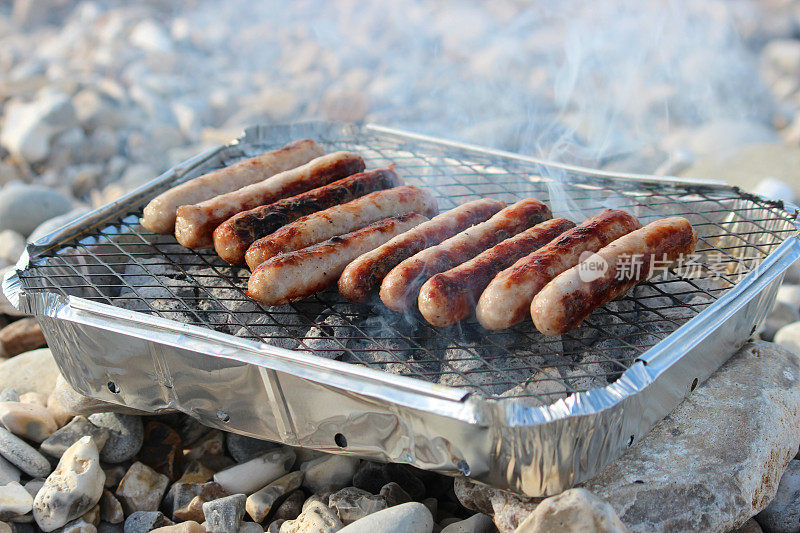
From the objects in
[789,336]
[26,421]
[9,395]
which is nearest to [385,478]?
[26,421]

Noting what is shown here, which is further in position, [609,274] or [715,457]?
[609,274]

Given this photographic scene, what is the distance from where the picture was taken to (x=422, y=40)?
546 inches

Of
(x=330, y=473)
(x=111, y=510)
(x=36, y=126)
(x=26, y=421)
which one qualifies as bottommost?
(x=111, y=510)

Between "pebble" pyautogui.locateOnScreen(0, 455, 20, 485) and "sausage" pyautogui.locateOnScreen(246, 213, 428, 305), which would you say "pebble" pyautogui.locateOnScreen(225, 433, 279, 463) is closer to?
"sausage" pyautogui.locateOnScreen(246, 213, 428, 305)

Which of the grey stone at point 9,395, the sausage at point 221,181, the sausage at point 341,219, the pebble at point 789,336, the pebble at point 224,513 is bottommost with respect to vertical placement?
the pebble at point 224,513

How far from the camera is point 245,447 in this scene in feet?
11.7

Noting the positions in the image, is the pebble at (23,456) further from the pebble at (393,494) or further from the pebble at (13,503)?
the pebble at (393,494)

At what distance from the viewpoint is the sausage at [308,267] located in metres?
3.14

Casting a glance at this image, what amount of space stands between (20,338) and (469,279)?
3.19m

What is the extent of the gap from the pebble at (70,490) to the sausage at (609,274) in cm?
218

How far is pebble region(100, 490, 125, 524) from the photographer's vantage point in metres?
3.28

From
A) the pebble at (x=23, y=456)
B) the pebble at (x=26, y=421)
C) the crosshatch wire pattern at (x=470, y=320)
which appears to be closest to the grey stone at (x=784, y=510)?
the crosshatch wire pattern at (x=470, y=320)

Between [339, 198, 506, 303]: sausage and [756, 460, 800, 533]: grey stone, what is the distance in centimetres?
190

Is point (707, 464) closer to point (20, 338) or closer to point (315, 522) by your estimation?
point (315, 522)
